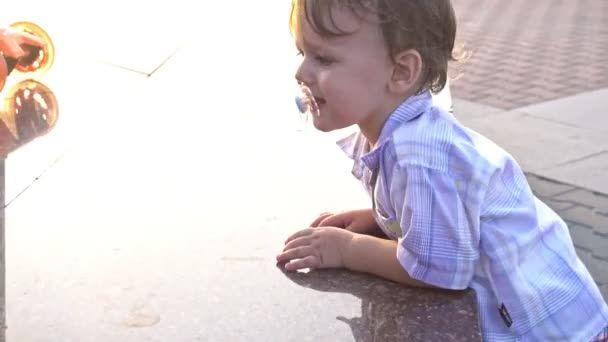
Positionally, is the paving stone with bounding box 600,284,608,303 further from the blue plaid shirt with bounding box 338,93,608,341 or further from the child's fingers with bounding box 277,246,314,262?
the child's fingers with bounding box 277,246,314,262

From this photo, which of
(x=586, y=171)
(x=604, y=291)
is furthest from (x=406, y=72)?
(x=586, y=171)

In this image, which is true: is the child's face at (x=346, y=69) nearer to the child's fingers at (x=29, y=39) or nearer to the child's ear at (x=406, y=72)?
the child's ear at (x=406, y=72)

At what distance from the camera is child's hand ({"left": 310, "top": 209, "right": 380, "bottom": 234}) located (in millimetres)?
2049

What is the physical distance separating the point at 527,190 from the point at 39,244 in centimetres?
105

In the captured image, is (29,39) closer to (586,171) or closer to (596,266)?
(596,266)

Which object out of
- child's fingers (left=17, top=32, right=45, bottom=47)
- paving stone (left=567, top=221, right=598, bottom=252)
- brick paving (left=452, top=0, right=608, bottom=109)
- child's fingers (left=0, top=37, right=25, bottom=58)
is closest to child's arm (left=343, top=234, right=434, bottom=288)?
child's fingers (left=0, top=37, right=25, bottom=58)

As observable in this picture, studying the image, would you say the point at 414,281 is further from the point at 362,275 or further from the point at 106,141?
the point at 106,141

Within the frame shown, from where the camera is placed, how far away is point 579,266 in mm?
1935

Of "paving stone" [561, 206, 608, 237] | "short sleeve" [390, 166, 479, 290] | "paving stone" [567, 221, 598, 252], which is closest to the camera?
"short sleeve" [390, 166, 479, 290]

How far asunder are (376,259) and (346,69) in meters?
0.39

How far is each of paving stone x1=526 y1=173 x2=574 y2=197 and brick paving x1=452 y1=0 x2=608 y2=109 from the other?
820mm

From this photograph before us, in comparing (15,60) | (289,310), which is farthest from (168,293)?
(15,60)

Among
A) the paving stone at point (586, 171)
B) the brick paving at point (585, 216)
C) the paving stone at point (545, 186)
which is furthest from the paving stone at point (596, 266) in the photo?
the paving stone at point (586, 171)

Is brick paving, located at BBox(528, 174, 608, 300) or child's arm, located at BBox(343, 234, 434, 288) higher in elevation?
child's arm, located at BBox(343, 234, 434, 288)
